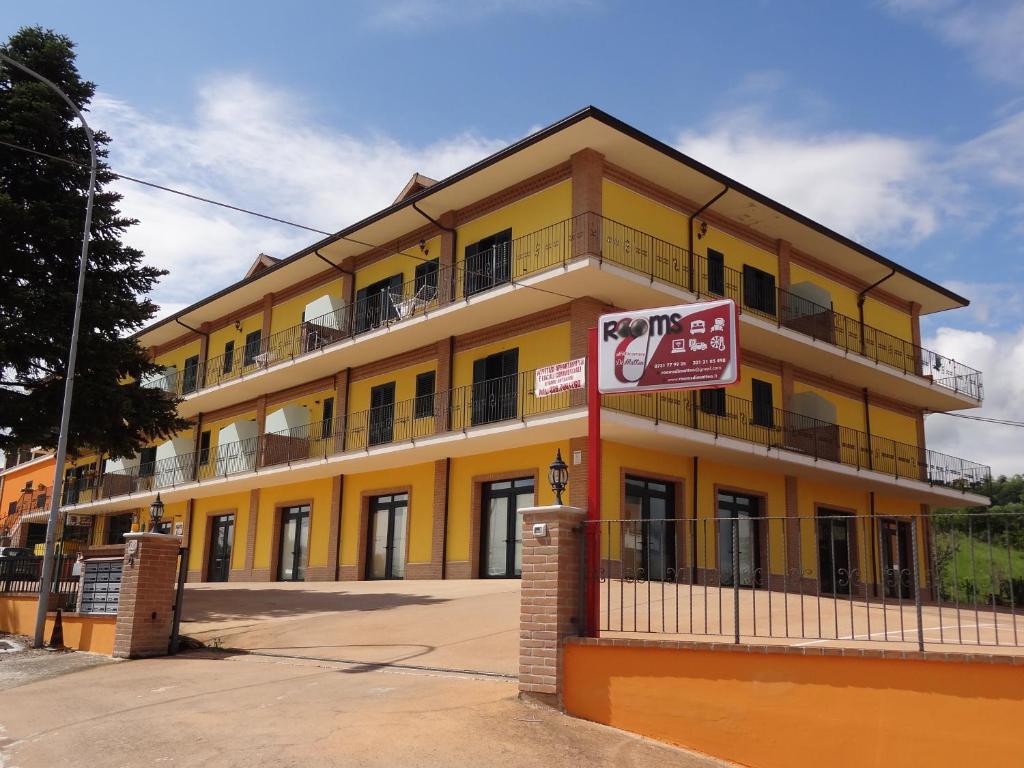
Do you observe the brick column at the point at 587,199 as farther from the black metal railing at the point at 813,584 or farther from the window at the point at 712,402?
the black metal railing at the point at 813,584

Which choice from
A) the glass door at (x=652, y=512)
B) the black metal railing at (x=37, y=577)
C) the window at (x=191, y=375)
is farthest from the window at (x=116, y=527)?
the glass door at (x=652, y=512)

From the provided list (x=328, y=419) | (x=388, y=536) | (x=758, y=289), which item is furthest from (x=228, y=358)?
(x=758, y=289)

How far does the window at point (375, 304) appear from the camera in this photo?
2734cm

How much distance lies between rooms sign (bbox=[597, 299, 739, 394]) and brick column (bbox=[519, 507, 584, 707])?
4.92 ft

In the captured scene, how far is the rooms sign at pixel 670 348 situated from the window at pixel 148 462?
32267 mm

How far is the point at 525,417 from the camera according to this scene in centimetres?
2145

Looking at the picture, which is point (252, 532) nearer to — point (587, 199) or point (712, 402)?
point (712, 402)

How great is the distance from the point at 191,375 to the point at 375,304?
1308 cm

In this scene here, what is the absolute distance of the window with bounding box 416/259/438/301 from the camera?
25.7m

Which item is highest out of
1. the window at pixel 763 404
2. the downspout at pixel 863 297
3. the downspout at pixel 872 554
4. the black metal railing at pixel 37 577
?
the downspout at pixel 863 297

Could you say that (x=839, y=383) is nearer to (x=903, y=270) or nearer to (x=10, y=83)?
(x=903, y=270)

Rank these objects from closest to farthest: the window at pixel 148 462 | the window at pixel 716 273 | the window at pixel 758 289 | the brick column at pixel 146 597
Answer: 1. the brick column at pixel 146 597
2. the window at pixel 716 273
3. the window at pixel 758 289
4. the window at pixel 148 462

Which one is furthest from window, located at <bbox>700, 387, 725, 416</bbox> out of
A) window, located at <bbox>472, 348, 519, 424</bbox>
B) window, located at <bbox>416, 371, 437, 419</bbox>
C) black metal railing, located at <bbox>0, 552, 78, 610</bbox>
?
black metal railing, located at <bbox>0, 552, 78, 610</bbox>

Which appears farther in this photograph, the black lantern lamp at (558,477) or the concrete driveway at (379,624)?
the concrete driveway at (379,624)
